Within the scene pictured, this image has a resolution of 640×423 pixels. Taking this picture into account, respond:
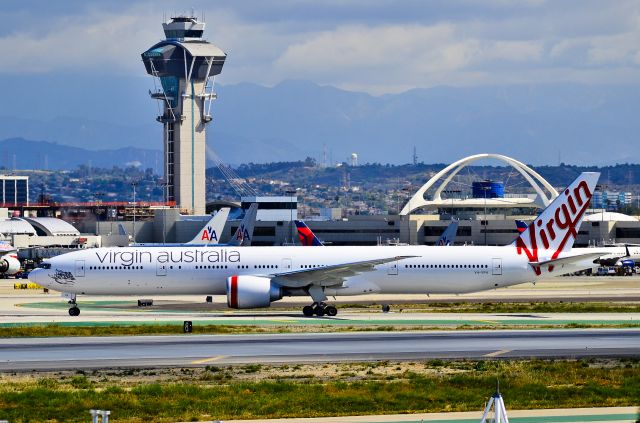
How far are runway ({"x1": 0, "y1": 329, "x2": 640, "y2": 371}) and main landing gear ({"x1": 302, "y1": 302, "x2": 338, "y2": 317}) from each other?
11354mm

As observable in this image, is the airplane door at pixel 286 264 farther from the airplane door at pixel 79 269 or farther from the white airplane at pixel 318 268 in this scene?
the airplane door at pixel 79 269

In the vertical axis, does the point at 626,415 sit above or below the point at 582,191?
below

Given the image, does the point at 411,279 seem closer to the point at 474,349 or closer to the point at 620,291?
the point at 474,349

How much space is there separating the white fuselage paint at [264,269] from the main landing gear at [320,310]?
6.43 feet

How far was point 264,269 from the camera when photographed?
67.8 metres

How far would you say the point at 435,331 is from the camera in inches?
2132

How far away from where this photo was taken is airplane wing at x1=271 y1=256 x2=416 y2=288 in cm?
6519

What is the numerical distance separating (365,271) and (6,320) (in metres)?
20.6

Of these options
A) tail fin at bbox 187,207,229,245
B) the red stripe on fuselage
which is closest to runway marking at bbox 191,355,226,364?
the red stripe on fuselage

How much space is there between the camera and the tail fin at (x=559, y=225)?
227 feet

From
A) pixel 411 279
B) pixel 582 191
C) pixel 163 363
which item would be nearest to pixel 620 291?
pixel 582 191

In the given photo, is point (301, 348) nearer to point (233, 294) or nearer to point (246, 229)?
point (233, 294)

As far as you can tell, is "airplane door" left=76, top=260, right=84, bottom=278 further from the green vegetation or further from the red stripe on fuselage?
the green vegetation

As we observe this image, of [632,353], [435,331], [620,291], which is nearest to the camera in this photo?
[632,353]
